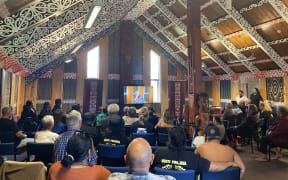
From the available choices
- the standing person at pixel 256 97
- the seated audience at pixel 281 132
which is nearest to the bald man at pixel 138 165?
the seated audience at pixel 281 132

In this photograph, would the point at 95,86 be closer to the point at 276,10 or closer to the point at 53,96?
the point at 53,96

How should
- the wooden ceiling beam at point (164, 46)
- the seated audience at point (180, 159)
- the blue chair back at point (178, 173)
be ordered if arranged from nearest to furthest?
1. the blue chair back at point (178, 173)
2. the seated audience at point (180, 159)
3. the wooden ceiling beam at point (164, 46)

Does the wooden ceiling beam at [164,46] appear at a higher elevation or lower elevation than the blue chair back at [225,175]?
higher

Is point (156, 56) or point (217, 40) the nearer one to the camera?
point (217, 40)

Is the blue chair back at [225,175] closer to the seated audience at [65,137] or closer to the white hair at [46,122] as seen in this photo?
the seated audience at [65,137]

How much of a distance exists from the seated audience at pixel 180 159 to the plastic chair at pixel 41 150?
1.45 meters

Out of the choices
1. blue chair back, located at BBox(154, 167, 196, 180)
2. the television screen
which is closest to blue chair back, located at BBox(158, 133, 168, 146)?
blue chair back, located at BBox(154, 167, 196, 180)

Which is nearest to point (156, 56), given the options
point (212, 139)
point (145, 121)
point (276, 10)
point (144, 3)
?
point (144, 3)

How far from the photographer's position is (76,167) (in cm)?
158

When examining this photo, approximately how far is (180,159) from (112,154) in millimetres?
1130

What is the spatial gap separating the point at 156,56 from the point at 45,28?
9.24m

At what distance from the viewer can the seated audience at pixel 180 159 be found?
191 cm

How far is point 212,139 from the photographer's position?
2.36 meters

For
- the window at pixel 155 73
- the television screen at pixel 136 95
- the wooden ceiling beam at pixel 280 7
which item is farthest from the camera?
the window at pixel 155 73
